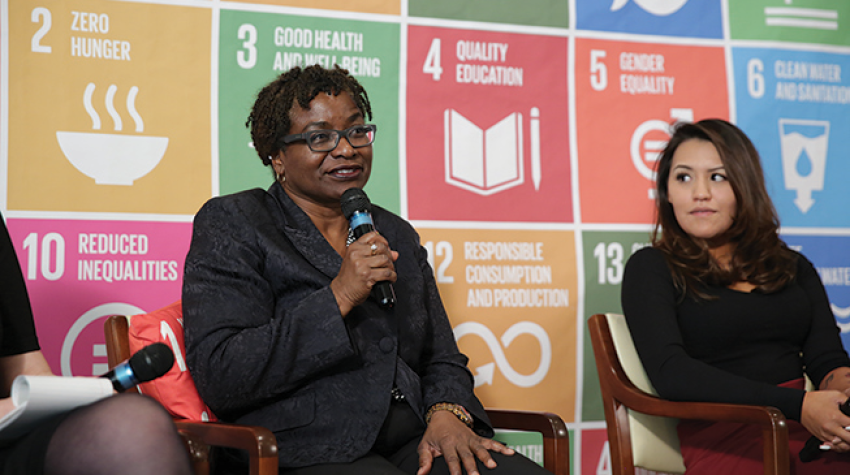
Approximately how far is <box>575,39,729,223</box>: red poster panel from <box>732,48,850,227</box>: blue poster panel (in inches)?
5.6

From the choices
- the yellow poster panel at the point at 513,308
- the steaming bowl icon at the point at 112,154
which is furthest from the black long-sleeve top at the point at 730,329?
the steaming bowl icon at the point at 112,154

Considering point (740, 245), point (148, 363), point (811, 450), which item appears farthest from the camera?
point (740, 245)

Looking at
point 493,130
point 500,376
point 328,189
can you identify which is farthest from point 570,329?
point 328,189

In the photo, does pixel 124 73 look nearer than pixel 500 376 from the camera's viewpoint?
Yes

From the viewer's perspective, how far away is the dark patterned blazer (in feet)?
5.74

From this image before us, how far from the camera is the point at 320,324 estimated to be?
1.77m

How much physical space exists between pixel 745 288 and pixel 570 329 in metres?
0.71

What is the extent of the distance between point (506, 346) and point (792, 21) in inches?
71.5

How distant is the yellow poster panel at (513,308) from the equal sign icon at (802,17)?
130 cm

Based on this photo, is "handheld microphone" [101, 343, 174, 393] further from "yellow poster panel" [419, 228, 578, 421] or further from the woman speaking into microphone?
"yellow poster panel" [419, 228, 578, 421]

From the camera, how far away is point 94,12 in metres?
2.53

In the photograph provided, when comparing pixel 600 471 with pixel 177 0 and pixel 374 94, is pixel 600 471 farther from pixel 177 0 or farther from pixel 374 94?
pixel 177 0

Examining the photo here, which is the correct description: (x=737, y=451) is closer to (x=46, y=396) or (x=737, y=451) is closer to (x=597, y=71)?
(x=597, y=71)

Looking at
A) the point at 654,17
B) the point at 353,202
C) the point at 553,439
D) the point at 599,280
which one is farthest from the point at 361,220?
the point at 654,17
